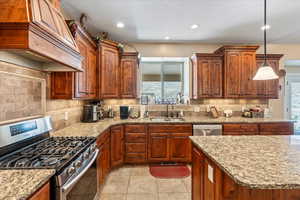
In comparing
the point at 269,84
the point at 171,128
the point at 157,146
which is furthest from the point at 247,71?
the point at 157,146

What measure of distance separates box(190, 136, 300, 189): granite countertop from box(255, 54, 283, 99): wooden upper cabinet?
7.67 ft

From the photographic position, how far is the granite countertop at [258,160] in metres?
1.01

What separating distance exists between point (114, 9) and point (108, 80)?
1356 mm

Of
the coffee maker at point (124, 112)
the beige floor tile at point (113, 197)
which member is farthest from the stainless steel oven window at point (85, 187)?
the coffee maker at point (124, 112)

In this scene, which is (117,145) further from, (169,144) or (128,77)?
(128,77)

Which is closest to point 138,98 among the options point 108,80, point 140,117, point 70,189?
point 140,117

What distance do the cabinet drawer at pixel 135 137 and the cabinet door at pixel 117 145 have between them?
0.39ft

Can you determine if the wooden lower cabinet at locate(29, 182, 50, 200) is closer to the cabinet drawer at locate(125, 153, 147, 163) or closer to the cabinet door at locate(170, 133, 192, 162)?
the cabinet drawer at locate(125, 153, 147, 163)

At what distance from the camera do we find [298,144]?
1.81 meters

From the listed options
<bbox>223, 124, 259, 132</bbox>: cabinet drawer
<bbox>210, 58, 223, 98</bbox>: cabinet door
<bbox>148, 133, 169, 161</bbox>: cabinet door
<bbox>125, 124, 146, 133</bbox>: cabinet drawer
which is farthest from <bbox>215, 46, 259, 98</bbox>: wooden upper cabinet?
<bbox>125, 124, 146, 133</bbox>: cabinet drawer

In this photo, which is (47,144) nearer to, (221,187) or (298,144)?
(221,187)

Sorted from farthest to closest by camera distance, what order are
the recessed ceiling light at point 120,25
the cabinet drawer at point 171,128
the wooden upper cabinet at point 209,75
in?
the wooden upper cabinet at point 209,75 < the cabinet drawer at point 171,128 < the recessed ceiling light at point 120,25

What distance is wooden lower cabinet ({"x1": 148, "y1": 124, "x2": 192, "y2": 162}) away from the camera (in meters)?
3.59

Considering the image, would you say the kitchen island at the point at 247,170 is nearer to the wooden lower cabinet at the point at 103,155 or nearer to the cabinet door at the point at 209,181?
the cabinet door at the point at 209,181
